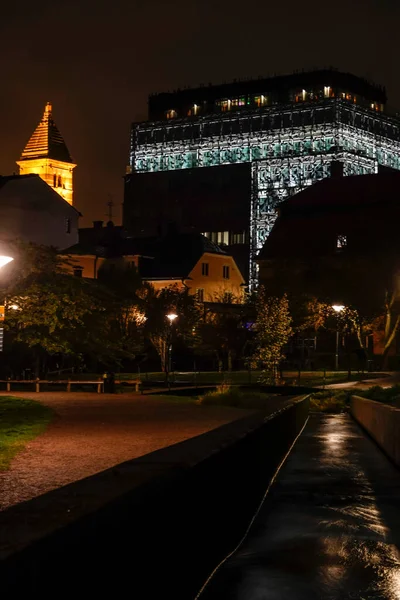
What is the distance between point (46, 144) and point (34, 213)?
230ft

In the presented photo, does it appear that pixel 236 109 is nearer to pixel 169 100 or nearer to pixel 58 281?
pixel 169 100

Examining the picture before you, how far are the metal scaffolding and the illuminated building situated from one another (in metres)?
0.15

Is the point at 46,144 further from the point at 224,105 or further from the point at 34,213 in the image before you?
the point at 34,213

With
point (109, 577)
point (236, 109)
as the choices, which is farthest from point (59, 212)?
point (109, 577)

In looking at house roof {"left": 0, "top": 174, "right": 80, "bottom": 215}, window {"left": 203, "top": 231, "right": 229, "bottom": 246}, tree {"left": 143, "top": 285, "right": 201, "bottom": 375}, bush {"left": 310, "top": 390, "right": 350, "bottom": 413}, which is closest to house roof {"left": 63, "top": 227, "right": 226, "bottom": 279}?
house roof {"left": 0, "top": 174, "right": 80, "bottom": 215}

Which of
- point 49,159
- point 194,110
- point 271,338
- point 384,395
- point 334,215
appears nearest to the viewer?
point 384,395

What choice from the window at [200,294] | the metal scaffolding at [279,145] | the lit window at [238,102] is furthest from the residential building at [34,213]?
the lit window at [238,102]

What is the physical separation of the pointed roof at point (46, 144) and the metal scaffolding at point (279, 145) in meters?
16.3

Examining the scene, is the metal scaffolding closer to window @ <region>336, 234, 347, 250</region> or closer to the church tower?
the church tower

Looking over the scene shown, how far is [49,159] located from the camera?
16312cm

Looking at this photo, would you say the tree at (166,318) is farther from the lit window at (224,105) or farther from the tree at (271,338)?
the lit window at (224,105)

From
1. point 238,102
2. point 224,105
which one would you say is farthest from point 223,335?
point 224,105

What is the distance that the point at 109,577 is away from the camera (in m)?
6.09

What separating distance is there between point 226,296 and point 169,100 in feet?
236
